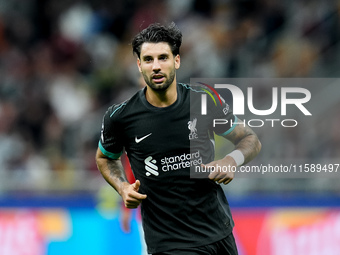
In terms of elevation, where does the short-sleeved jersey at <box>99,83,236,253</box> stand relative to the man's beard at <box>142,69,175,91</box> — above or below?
below

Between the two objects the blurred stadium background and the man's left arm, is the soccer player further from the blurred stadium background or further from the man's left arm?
the blurred stadium background

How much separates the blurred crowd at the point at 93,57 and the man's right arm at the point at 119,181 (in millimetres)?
4263

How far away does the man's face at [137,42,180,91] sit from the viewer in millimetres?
4230

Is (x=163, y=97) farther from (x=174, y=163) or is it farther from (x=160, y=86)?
(x=174, y=163)

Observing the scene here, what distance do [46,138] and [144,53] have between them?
585 cm

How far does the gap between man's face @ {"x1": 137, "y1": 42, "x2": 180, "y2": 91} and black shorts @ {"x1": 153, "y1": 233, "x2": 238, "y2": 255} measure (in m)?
1.01

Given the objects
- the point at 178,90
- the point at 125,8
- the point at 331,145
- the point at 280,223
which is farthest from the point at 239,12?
the point at 178,90

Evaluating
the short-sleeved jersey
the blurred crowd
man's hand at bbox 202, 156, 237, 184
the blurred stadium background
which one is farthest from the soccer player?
the blurred crowd

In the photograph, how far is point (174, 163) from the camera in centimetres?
430

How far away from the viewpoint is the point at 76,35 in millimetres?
11359

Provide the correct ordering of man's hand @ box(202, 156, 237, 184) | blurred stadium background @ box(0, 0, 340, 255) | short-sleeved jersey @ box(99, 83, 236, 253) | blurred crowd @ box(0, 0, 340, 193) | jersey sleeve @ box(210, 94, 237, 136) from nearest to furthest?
man's hand @ box(202, 156, 237, 184)
short-sleeved jersey @ box(99, 83, 236, 253)
jersey sleeve @ box(210, 94, 237, 136)
blurred stadium background @ box(0, 0, 340, 255)
blurred crowd @ box(0, 0, 340, 193)

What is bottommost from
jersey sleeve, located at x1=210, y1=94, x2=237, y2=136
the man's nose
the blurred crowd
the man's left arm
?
the man's left arm

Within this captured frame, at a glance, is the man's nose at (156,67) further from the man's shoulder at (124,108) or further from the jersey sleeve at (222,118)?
the jersey sleeve at (222,118)

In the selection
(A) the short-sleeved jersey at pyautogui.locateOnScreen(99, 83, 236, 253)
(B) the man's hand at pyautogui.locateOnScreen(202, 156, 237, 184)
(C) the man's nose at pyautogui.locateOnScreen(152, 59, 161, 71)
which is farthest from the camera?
(A) the short-sleeved jersey at pyautogui.locateOnScreen(99, 83, 236, 253)
